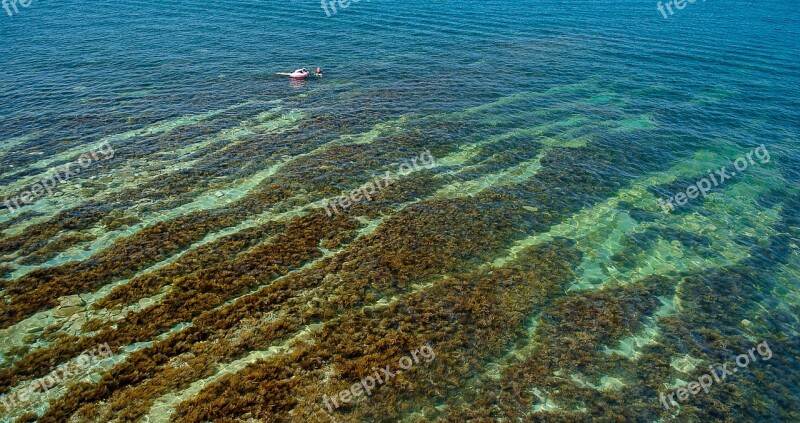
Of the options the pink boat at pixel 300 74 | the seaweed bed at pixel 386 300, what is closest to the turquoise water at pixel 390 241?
the seaweed bed at pixel 386 300

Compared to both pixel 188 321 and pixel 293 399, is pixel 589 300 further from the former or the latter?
pixel 188 321

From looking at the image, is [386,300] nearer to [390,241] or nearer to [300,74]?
[390,241]

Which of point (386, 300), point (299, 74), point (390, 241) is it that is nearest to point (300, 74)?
point (299, 74)

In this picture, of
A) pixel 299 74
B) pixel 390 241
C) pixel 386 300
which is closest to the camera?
pixel 386 300

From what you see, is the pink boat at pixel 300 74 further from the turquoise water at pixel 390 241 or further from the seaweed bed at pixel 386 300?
the seaweed bed at pixel 386 300

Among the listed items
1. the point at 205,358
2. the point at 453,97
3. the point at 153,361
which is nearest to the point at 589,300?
the point at 205,358

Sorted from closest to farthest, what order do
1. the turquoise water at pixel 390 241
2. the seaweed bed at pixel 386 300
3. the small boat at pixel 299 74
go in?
the seaweed bed at pixel 386 300, the turquoise water at pixel 390 241, the small boat at pixel 299 74

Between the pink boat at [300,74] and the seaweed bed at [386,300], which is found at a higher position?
the pink boat at [300,74]

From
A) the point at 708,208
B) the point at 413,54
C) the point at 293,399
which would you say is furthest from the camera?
the point at 413,54
